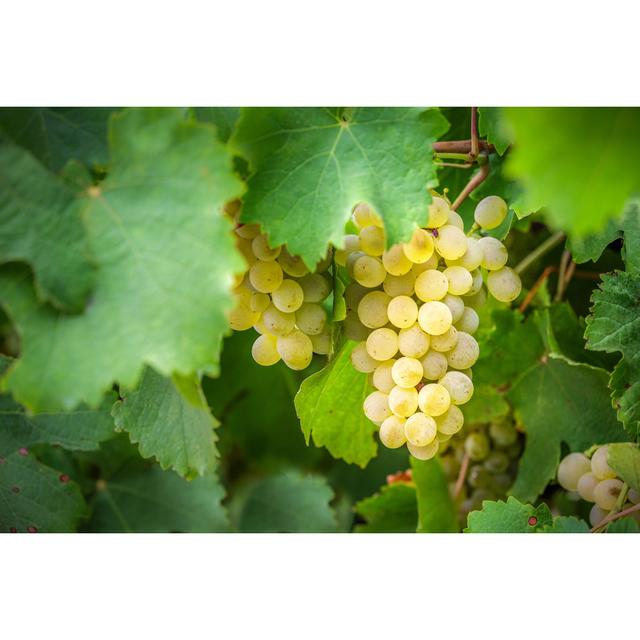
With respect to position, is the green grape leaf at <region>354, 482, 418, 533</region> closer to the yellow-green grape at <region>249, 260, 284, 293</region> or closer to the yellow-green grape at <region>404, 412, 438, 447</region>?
the yellow-green grape at <region>404, 412, 438, 447</region>

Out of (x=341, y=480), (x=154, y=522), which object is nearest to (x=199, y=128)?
(x=154, y=522)

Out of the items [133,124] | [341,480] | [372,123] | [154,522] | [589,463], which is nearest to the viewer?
[133,124]

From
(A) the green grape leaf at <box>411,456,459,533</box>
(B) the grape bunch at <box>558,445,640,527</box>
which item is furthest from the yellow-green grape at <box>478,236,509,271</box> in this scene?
Answer: (A) the green grape leaf at <box>411,456,459,533</box>

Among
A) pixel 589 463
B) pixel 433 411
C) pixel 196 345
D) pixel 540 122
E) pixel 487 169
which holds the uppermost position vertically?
pixel 540 122

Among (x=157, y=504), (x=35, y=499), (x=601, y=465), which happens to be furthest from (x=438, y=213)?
(x=157, y=504)

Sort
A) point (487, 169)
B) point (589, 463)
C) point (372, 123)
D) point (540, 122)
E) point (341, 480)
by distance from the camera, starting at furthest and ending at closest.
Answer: point (341, 480), point (589, 463), point (487, 169), point (372, 123), point (540, 122)

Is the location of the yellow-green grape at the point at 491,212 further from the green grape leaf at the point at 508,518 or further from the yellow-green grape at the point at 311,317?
the green grape leaf at the point at 508,518

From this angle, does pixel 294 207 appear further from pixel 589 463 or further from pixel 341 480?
pixel 341 480
